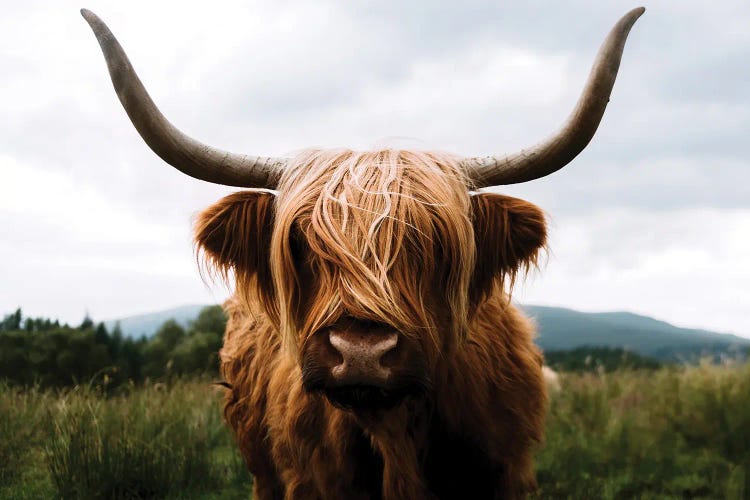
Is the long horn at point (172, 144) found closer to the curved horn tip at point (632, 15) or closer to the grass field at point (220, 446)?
the curved horn tip at point (632, 15)

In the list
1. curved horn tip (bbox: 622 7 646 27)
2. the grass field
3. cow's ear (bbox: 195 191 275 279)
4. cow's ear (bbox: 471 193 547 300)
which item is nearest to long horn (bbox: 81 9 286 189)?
cow's ear (bbox: 195 191 275 279)

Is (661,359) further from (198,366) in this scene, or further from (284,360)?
(284,360)

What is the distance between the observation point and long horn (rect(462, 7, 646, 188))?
2701mm

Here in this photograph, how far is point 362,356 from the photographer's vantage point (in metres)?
2.17

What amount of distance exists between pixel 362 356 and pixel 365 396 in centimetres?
17

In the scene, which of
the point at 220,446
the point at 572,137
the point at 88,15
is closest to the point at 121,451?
the point at 220,446

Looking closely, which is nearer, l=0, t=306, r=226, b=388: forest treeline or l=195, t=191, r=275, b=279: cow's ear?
l=195, t=191, r=275, b=279: cow's ear

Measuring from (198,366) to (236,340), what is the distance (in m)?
6.43

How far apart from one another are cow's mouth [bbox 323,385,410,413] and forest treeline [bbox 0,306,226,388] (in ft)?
12.7

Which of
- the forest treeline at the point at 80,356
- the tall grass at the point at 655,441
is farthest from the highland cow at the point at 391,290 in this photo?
the forest treeline at the point at 80,356

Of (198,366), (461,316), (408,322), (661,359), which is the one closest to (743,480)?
(461,316)

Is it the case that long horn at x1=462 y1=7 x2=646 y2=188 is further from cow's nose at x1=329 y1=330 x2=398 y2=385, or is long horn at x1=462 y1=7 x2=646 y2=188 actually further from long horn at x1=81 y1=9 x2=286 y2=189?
cow's nose at x1=329 y1=330 x2=398 y2=385

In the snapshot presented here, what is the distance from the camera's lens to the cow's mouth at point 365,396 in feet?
7.20

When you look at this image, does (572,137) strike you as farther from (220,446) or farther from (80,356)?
(80,356)
